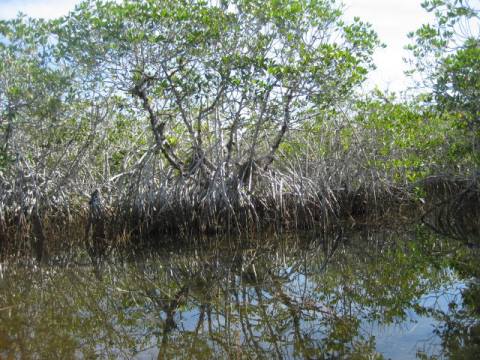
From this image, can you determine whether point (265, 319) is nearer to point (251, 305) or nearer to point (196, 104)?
point (251, 305)

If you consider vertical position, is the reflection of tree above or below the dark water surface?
below

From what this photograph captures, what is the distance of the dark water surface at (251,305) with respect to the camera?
327 cm

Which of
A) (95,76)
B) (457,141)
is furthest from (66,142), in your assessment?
(457,141)

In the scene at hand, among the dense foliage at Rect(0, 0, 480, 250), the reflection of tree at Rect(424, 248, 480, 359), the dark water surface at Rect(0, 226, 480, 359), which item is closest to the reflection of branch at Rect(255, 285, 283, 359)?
the dark water surface at Rect(0, 226, 480, 359)

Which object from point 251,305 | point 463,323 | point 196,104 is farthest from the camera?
point 196,104

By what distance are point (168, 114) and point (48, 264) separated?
285 cm

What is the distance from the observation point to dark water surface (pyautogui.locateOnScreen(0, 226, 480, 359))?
327 centimetres

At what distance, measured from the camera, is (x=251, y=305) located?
4.26m

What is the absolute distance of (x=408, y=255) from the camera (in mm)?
6387

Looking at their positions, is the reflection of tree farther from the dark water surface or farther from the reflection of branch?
the reflection of branch

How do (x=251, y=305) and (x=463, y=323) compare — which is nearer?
(x=463, y=323)

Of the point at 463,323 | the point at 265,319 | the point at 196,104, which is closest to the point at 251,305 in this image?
the point at 265,319

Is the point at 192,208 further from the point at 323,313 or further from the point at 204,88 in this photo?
the point at 323,313

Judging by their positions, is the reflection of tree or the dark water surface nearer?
the reflection of tree
